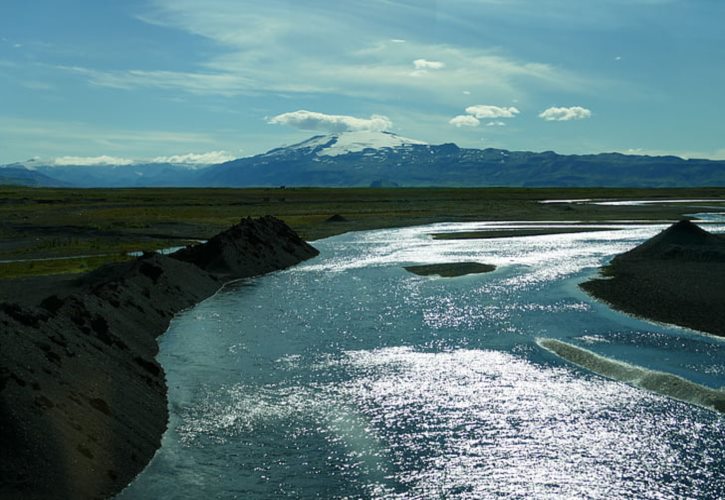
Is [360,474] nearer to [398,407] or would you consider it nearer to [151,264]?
[398,407]

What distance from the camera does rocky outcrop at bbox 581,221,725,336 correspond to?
39.9 metres

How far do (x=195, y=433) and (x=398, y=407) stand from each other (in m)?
7.55

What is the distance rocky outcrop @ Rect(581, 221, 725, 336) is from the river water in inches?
84.3

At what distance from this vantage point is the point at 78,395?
72.8 feet

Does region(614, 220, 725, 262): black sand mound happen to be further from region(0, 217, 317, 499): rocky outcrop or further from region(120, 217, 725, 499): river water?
region(0, 217, 317, 499): rocky outcrop

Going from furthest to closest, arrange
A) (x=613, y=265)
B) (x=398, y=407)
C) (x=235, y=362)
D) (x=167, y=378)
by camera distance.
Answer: (x=613, y=265), (x=235, y=362), (x=167, y=378), (x=398, y=407)

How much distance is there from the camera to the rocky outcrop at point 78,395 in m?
18.5

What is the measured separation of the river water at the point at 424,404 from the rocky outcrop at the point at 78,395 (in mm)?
921

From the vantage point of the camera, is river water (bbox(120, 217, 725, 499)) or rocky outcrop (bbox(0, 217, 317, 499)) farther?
river water (bbox(120, 217, 725, 499))

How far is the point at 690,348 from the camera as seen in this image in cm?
3288

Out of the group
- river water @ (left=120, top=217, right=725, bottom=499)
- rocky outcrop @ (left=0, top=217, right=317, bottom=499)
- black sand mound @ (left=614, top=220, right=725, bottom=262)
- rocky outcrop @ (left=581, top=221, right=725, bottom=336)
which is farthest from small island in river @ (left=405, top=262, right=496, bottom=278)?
rocky outcrop @ (left=0, top=217, right=317, bottom=499)

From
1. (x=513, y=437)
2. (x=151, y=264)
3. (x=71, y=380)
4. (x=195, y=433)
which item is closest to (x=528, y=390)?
(x=513, y=437)

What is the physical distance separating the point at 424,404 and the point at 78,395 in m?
12.4

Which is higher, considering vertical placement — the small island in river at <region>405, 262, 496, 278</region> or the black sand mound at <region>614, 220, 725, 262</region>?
the black sand mound at <region>614, 220, 725, 262</region>
